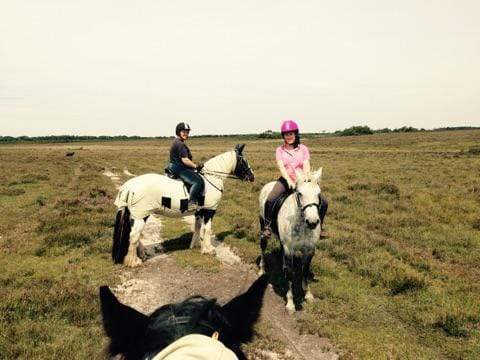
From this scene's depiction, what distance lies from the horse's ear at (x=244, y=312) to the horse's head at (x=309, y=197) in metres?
4.83

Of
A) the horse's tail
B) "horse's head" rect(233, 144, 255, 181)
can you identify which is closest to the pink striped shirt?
"horse's head" rect(233, 144, 255, 181)

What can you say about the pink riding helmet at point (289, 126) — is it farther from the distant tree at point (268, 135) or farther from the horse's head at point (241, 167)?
the distant tree at point (268, 135)

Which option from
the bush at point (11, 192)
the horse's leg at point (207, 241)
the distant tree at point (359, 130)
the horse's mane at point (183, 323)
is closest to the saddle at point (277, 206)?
the horse's leg at point (207, 241)

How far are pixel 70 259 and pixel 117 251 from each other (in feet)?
4.38

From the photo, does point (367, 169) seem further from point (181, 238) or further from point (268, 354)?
point (268, 354)

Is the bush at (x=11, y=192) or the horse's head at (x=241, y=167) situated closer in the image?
the horse's head at (x=241, y=167)

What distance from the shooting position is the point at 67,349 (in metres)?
5.61

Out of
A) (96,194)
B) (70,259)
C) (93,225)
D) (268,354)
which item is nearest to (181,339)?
(268,354)

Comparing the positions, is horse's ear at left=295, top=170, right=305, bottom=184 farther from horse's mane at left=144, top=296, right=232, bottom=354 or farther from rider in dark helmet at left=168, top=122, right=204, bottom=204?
horse's mane at left=144, top=296, right=232, bottom=354

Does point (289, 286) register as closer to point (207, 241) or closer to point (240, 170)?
point (207, 241)

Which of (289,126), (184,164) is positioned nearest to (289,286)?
(289,126)

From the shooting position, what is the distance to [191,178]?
428 inches

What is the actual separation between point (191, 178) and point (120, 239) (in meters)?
2.63

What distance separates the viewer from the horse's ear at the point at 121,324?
1713mm
